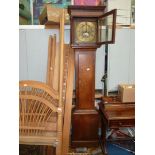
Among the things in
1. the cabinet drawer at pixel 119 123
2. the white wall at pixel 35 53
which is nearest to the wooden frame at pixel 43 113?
the cabinet drawer at pixel 119 123

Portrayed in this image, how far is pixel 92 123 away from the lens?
8.28ft

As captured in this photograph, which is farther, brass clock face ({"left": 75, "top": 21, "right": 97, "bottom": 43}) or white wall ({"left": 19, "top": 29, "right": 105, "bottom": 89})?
white wall ({"left": 19, "top": 29, "right": 105, "bottom": 89})

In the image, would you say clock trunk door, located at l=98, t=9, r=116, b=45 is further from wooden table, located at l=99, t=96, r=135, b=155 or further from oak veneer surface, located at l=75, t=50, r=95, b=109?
wooden table, located at l=99, t=96, r=135, b=155

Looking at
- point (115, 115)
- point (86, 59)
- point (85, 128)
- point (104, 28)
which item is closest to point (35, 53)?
point (86, 59)

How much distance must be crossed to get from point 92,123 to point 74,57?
2.62 ft

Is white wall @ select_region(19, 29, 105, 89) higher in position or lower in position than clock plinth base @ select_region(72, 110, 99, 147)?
higher

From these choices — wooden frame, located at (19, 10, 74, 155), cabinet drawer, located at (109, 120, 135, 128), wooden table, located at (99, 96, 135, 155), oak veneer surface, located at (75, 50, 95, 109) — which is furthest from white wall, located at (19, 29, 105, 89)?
wooden frame, located at (19, 10, 74, 155)

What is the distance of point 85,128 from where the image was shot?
2520 millimetres

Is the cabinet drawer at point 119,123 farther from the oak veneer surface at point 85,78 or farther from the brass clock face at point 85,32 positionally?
the brass clock face at point 85,32

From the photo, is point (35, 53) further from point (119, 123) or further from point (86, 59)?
point (119, 123)

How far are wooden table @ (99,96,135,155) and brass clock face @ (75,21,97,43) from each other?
29.3 inches

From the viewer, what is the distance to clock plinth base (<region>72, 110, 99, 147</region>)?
8.21 ft
